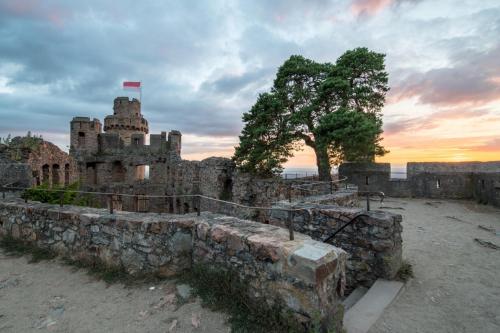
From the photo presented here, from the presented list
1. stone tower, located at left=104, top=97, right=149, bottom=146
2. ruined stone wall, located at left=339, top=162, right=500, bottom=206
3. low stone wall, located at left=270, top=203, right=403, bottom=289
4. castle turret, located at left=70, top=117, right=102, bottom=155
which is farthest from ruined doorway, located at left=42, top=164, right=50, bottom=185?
ruined stone wall, located at left=339, top=162, right=500, bottom=206

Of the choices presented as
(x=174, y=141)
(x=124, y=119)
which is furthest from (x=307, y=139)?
(x=124, y=119)

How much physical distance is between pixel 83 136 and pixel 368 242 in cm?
2881

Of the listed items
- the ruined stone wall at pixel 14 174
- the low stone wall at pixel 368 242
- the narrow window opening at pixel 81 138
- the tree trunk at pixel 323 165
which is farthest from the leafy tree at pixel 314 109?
the narrow window opening at pixel 81 138

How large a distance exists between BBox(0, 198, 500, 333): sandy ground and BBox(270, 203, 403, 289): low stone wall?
590mm

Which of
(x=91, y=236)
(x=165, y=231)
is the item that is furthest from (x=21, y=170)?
(x=165, y=231)

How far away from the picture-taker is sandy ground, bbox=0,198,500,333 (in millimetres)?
3584

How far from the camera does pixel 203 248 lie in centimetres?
432

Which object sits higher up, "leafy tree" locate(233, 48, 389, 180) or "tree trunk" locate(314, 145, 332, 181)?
"leafy tree" locate(233, 48, 389, 180)

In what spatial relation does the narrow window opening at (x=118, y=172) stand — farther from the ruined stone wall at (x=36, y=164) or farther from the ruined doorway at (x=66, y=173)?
the ruined doorway at (x=66, y=173)

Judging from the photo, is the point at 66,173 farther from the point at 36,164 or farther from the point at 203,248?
the point at 203,248

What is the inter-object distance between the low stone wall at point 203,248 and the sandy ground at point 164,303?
0.48 metres

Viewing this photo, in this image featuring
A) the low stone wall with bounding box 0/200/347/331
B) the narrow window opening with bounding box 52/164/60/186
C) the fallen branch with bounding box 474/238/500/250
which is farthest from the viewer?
the narrow window opening with bounding box 52/164/60/186

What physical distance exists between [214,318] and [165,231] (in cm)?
189

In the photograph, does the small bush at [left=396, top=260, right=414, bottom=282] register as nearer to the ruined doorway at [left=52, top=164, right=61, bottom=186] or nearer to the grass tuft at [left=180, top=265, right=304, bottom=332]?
the grass tuft at [left=180, top=265, right=304, bottom=332]
